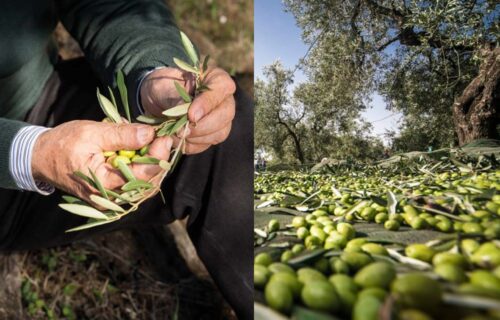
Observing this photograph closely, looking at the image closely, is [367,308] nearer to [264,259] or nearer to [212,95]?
[264,259]

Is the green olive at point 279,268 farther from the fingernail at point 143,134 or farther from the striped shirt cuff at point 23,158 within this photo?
the striped shirt cuff at point 23,158

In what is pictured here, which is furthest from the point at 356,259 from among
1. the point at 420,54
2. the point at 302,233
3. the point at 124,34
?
the point at 124,34

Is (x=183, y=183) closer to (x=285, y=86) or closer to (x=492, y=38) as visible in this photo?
(x=285, y=86)

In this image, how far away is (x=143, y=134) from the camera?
53cm

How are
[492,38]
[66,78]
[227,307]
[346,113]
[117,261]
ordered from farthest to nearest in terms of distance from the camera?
1. [117,261]
2. [227,307]
3. [66,78]
4. [346,113]
5. [492,38]

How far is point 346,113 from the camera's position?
20.5 inches

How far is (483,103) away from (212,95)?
0.33 meters

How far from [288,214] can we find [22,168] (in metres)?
0.42

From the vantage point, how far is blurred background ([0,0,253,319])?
1403mm

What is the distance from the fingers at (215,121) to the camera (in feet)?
2.09

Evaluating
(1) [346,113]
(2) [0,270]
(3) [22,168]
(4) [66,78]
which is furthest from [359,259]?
(2) [0,270]

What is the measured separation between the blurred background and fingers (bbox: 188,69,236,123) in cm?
89

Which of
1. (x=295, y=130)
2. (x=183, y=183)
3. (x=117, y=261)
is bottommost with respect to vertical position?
(x=117, y=261)

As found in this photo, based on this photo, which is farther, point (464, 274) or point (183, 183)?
point (183, 183)
